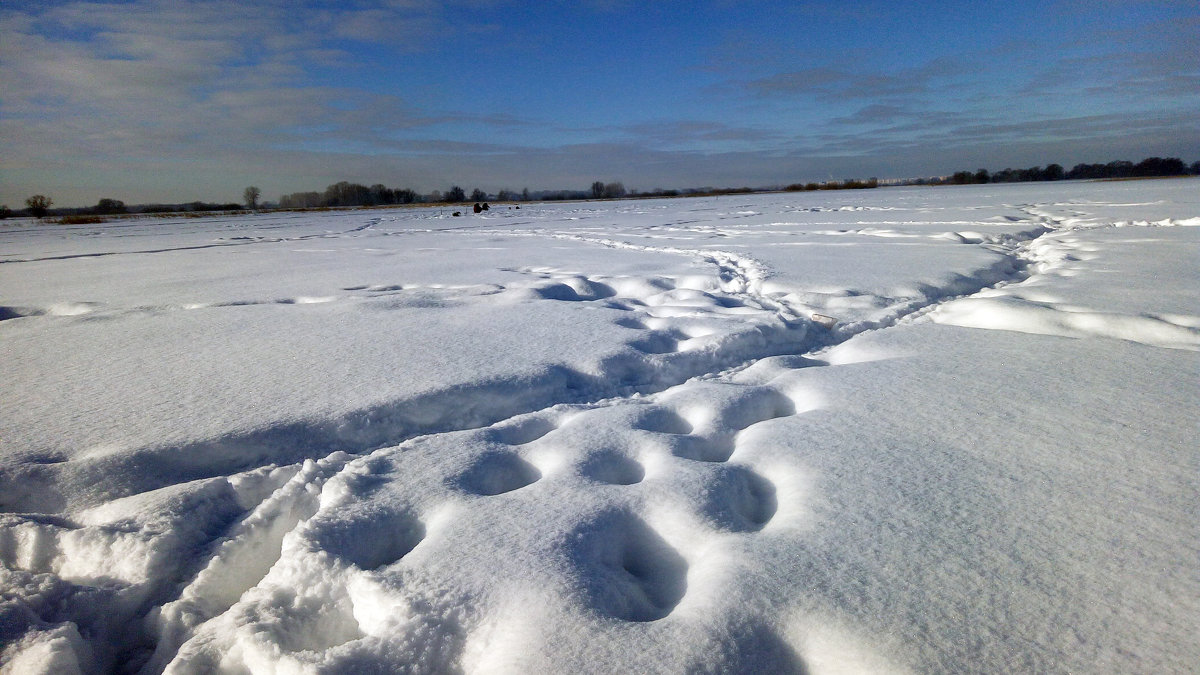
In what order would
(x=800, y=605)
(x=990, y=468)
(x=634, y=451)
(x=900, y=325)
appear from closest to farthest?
(x=800, y=605), (x=990, y=468), (x=634, y=451), (x=900, y=325)

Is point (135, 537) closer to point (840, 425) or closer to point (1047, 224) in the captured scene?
point (840, 425)

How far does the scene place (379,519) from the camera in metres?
1.40

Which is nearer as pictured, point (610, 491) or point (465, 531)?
point (465, 531)

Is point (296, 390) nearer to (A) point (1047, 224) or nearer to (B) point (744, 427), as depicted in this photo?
(B) point (744, 427)

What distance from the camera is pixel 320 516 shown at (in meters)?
1.41

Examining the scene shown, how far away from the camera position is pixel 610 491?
→ 4.86 feet

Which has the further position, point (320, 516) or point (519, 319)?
point (519, 319)

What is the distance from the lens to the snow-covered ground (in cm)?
101

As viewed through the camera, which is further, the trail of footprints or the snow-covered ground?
the trail of footprints

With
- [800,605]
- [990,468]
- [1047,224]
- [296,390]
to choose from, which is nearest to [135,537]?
[296,390]

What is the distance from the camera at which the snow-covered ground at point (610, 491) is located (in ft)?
3.32

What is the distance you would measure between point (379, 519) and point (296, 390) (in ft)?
3.41

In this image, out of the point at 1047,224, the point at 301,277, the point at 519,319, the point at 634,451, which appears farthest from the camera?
the point at 1047,224

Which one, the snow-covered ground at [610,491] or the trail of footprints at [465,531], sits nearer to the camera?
the snow-covered ground at [610,491]
